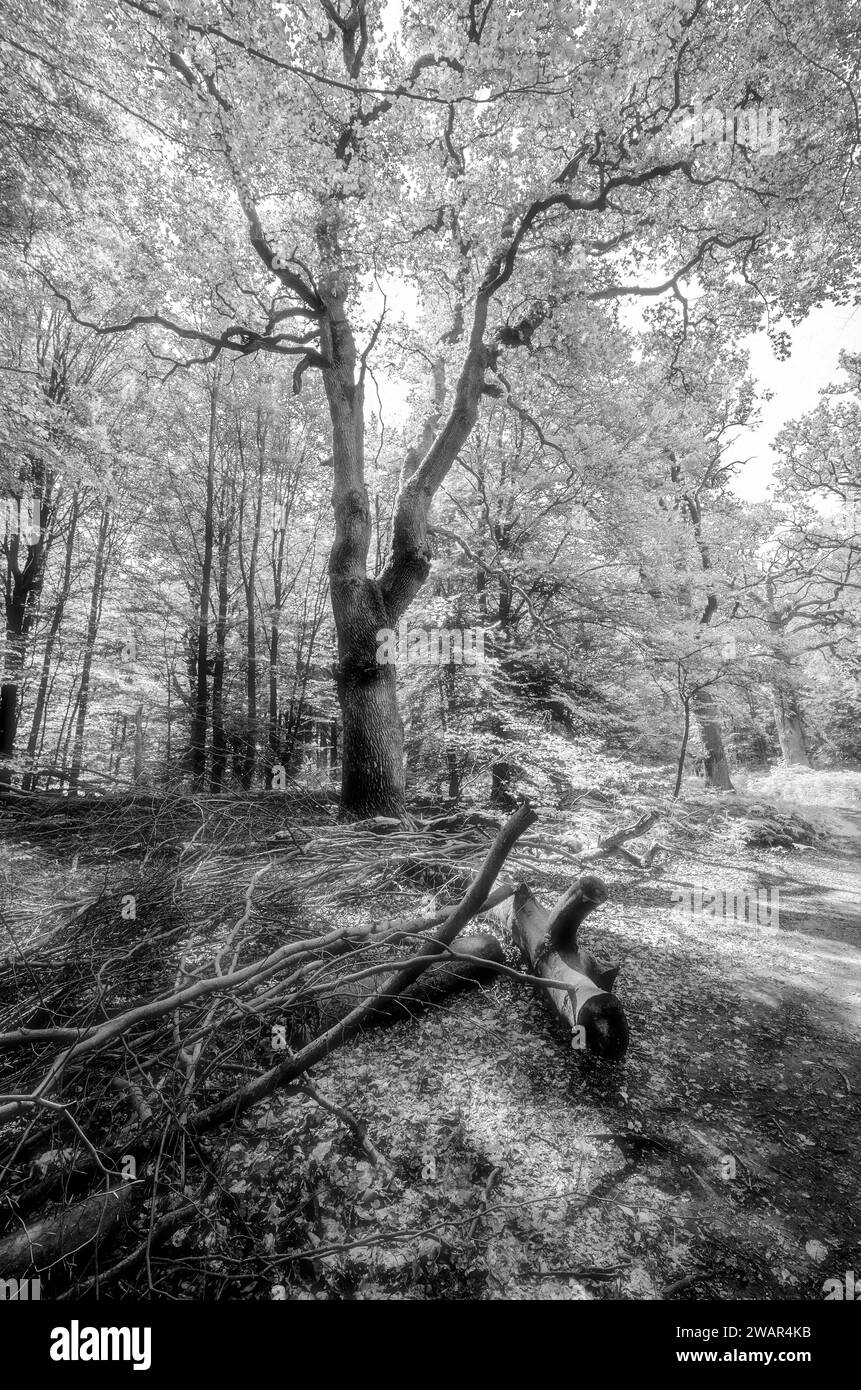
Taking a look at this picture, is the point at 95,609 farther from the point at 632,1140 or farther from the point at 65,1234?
the point at 632,1140

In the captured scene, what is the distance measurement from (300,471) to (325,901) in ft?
36.6

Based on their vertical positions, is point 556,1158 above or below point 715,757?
below

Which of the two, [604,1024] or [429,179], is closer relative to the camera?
[604,1024]

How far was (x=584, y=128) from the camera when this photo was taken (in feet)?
18.7

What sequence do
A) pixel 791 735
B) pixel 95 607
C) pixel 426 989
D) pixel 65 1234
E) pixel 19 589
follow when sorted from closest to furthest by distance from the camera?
pixel 65 1234 < pixel 426 989 < pixel 19 589 < pixel 95 607 < pixel 791 735

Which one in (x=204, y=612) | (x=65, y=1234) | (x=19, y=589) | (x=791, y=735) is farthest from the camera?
(x=791, y=735)

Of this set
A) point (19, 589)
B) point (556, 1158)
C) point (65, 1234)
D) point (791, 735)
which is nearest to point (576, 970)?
point (556, 1158)

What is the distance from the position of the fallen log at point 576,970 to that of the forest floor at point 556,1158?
6.9 inches

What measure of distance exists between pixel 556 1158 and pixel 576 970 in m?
0.94

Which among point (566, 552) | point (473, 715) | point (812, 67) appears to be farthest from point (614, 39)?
point (473, 715)

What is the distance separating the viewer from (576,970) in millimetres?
3021

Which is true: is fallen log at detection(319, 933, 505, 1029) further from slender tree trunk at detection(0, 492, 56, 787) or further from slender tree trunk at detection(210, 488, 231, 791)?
slender tree trunk at detection(0, 492, 56, 787)

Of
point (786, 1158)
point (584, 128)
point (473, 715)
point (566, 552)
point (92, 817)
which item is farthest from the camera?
point (566, 552)
